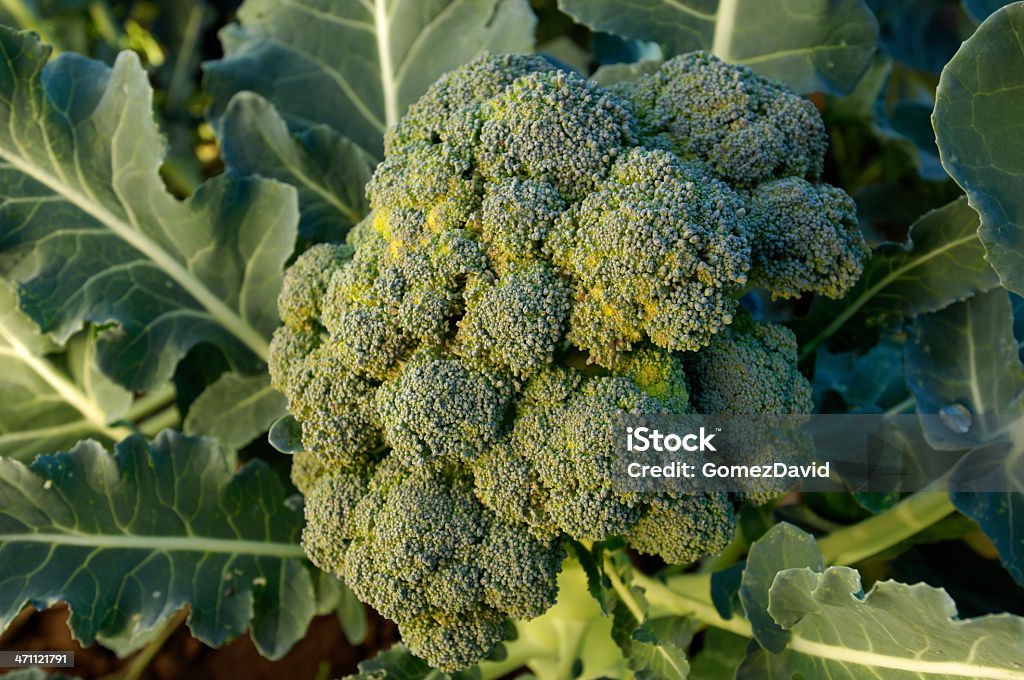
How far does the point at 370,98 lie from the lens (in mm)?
1761

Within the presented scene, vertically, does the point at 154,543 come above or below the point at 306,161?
below

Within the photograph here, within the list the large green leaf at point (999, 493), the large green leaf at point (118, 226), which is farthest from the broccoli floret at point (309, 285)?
the large green leaf at point (999, 493)

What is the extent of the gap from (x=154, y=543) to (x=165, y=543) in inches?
0.7

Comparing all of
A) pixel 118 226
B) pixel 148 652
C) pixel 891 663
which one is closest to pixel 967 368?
pixel 891 663

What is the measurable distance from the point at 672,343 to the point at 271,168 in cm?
94

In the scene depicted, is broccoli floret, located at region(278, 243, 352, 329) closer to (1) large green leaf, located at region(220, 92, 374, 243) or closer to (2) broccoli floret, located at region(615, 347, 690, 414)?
(1) large green leaf, located at region(220, 92, 374, 243)

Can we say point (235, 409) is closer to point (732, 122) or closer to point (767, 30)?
point (732, 122)

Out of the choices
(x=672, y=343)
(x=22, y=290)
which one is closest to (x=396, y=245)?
(x=672, y=343)

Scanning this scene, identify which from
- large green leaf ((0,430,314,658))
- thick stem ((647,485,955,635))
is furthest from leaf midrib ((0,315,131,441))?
thick stem ((647,485,955,635))

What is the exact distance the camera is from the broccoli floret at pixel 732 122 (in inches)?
49.8

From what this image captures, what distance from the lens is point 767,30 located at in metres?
1.62

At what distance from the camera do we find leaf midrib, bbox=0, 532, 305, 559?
4.36 ft

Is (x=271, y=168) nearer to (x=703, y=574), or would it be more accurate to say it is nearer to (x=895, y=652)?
(x=703, y=574)

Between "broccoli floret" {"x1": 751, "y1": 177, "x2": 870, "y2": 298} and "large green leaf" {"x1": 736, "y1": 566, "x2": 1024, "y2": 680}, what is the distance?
41cm
